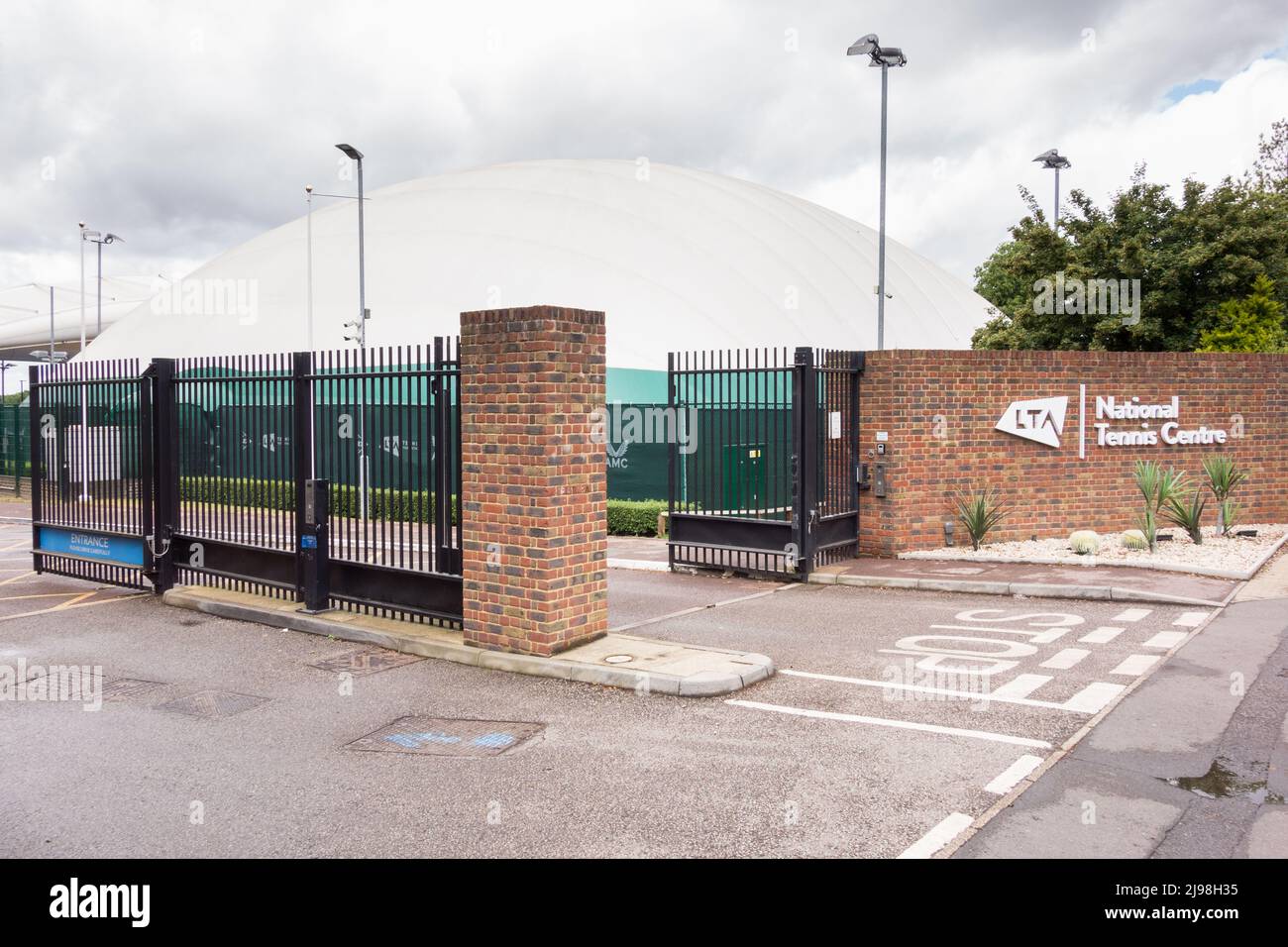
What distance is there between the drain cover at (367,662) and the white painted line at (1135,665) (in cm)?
560

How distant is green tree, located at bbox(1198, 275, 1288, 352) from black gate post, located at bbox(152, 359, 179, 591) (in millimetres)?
18278

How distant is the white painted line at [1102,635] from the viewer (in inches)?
351

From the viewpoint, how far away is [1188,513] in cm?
1431

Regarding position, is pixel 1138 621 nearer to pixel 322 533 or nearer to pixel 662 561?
pixel 662 561

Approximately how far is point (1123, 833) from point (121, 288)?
10805 cm

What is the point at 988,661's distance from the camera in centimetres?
821

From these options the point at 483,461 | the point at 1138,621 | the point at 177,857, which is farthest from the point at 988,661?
the point at 177,857

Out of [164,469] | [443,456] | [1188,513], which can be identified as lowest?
[1188,513]

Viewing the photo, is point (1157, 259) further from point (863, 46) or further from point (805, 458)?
point (805, 458)

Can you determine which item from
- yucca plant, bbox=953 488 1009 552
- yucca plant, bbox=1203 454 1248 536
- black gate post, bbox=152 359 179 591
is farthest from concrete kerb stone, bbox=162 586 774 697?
yucca plant, bbox=1203 454 1248 536

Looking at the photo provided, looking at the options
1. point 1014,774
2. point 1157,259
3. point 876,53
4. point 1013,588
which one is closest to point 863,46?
point 876,53

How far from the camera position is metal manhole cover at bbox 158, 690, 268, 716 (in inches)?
276

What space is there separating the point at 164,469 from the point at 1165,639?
33.3 feet
